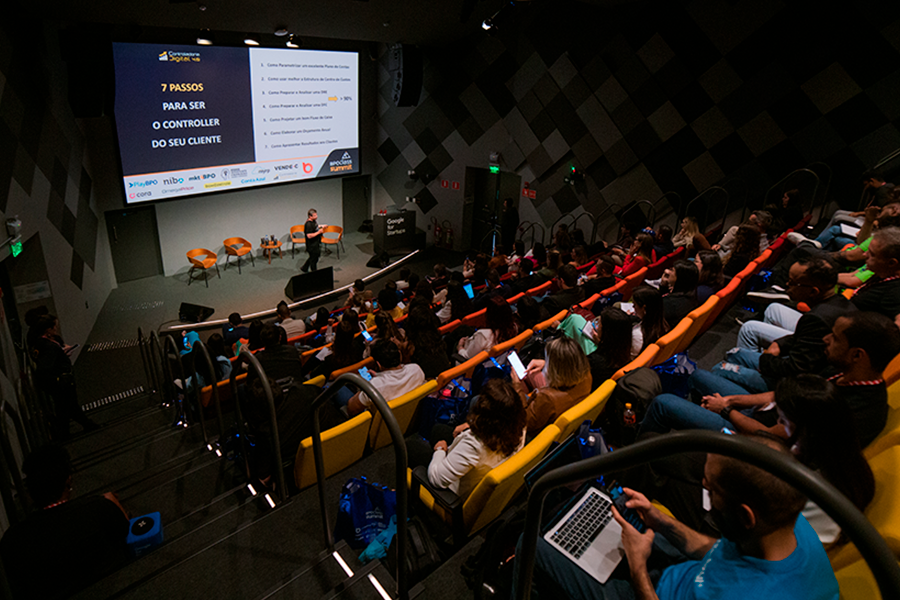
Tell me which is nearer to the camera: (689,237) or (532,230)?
(689,237)

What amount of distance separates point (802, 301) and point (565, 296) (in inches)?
74.8

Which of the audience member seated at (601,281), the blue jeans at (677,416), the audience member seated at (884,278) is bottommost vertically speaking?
the blue jeans at (677,416)

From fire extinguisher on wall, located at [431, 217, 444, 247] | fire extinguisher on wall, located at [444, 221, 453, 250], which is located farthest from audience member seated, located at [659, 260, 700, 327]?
fire extinguisher on wall, located at [431, 217, 444, 247]

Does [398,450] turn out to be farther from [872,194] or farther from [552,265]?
[872,194]

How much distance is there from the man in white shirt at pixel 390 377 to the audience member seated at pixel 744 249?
3.53 m

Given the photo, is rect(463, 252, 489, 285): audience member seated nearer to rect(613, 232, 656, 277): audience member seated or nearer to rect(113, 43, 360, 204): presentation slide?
rect(613, 232, 656, 277): audience member seated

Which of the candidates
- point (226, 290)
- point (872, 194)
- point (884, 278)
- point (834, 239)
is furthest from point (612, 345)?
point (226, 290)

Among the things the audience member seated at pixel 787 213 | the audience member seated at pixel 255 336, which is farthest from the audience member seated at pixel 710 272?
the audience member seated at pixel 255 336

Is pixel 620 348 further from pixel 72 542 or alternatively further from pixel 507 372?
pixel 72 542

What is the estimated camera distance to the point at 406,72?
32.4 feet

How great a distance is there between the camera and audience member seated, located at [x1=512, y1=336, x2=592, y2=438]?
2.70 metres

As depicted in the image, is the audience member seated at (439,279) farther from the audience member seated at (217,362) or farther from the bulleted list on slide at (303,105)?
the bulleted list on slide at (303,105)

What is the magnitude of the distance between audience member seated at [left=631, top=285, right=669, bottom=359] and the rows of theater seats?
0.15 meters

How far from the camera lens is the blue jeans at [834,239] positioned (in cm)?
503
